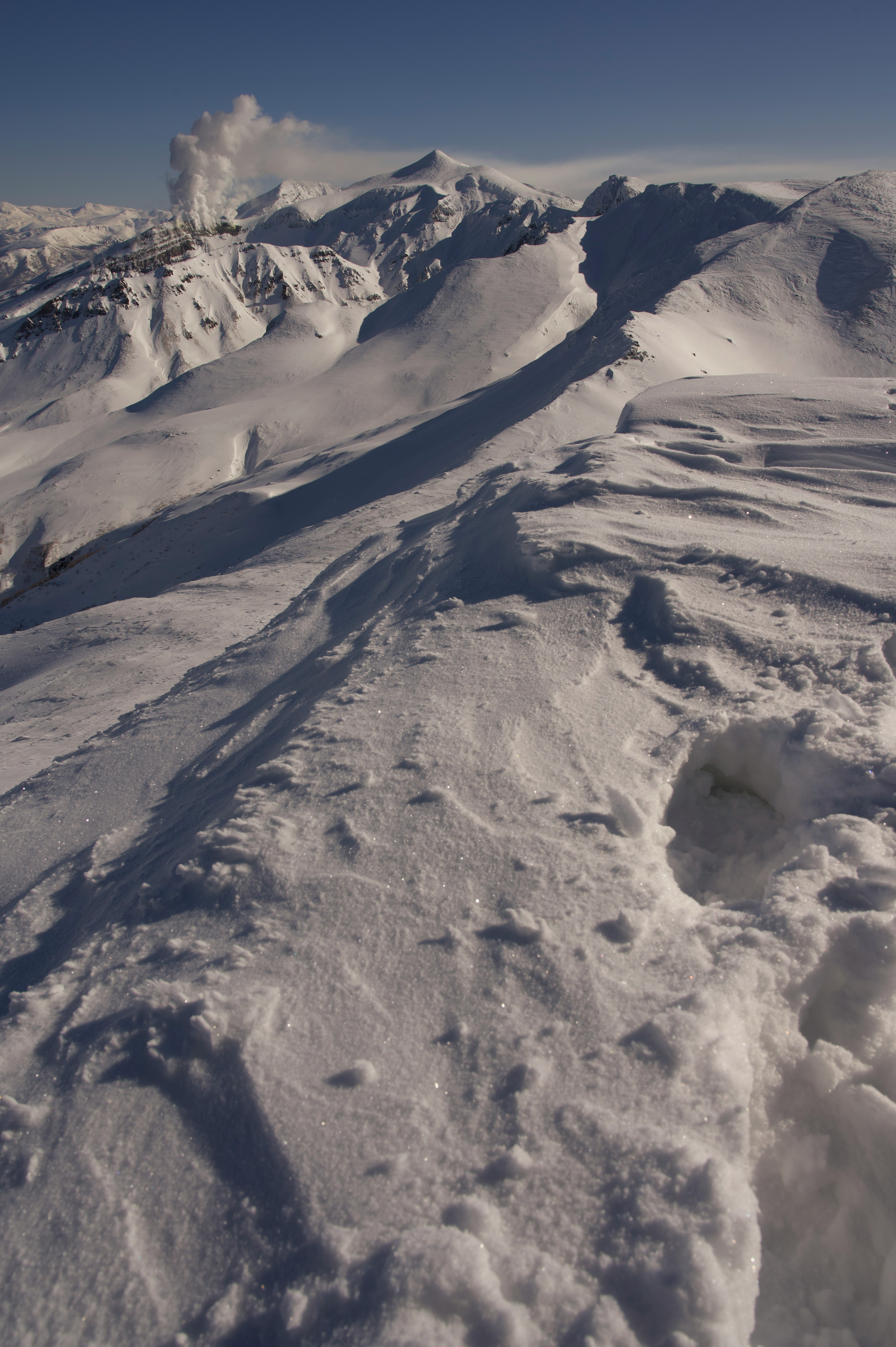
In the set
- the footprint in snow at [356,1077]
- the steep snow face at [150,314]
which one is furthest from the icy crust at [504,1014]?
the steep snow face at [150,314]

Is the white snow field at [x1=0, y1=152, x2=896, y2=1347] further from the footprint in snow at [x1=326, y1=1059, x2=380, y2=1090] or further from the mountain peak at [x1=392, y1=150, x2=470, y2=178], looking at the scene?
the mountain peak at [x1=392, y1=150, x2=470, y2=178]

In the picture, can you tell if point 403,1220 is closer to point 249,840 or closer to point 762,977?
point 762,977

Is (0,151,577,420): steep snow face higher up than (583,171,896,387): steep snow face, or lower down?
higher up

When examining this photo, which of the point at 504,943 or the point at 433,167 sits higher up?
the point at 433,167

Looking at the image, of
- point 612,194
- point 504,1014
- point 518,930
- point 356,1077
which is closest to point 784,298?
point 518,930

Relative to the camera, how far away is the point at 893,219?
17.2 meters

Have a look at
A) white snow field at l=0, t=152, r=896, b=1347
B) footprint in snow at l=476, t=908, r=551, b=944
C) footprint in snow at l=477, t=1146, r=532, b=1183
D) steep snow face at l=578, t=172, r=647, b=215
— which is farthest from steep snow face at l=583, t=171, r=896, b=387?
steep snow face at l=578, t=172, r=647, b=215

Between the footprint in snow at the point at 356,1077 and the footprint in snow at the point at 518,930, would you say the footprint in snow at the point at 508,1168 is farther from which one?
the footprint in snow at the point at 518,930

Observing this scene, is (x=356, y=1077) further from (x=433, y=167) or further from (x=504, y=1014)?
(x=433, y=167)

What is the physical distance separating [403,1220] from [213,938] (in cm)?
115

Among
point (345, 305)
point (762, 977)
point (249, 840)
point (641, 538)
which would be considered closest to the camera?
point (762, 977)

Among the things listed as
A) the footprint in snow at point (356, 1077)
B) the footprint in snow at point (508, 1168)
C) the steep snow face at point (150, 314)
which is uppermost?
the steep snow face at point (150, 314)

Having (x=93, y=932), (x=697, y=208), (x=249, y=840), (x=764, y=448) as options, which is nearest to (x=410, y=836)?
(x=249, y=840)

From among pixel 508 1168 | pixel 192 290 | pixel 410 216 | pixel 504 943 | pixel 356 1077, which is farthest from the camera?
pixel 410 216
